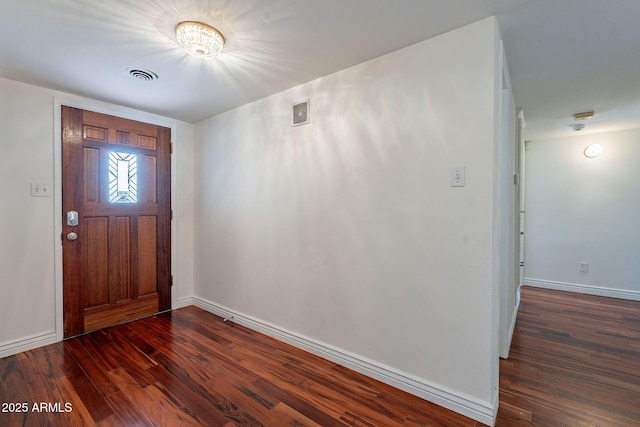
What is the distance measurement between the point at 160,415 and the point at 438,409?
66.2 inches

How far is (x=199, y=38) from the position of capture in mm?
1682

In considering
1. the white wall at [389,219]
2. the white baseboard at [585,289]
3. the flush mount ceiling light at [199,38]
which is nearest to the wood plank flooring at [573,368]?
the white baseboard at [585,289]

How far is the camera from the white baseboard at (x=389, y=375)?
1643 mm

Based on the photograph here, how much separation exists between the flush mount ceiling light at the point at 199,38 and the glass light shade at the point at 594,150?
5.04 meters

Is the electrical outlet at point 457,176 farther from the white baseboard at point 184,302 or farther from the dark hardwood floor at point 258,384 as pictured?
the white baseboard at point 184,302

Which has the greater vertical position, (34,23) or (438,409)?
(34,23)

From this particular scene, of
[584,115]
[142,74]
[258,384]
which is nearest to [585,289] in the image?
[584,115]

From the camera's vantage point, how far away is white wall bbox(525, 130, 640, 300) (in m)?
3.83

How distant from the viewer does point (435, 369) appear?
180cm

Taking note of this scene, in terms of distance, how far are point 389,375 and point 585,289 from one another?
3983 millimetres

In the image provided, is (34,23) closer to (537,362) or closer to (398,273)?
(398,273)

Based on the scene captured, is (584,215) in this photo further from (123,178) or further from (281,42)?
(123,178)

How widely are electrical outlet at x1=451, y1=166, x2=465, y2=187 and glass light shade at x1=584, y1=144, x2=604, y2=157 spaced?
3892 mm

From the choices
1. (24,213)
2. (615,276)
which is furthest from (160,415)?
(615,276)
